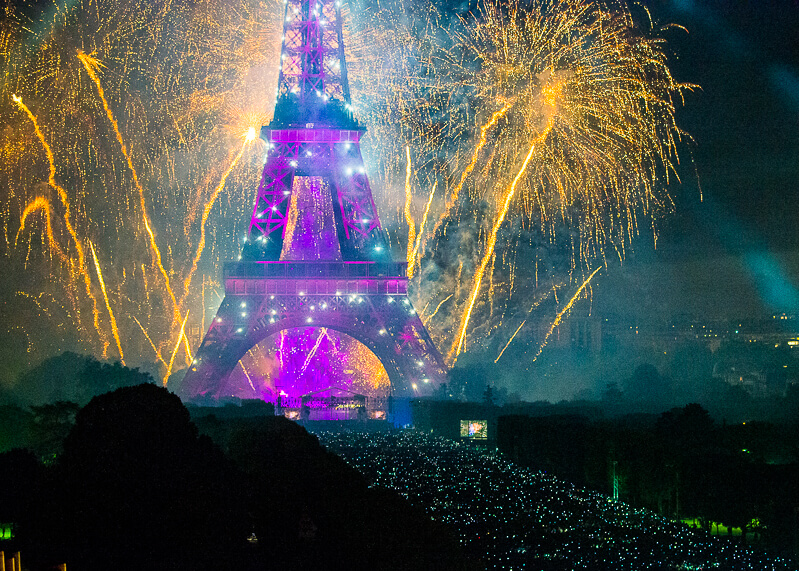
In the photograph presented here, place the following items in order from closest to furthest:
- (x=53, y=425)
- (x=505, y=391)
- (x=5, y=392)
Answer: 1. (x=53, y=425)
2. (x=5, y=392)
3. (x=505, y=391)

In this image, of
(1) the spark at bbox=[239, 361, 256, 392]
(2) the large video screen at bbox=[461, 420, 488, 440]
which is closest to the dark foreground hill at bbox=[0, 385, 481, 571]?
(2) the large video screen at bbox=[461, 420, 488, 440]

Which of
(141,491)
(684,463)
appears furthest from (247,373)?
(141,491)

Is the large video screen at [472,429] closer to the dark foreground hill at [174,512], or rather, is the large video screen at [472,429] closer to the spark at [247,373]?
the dark foreground hill at [174,512]

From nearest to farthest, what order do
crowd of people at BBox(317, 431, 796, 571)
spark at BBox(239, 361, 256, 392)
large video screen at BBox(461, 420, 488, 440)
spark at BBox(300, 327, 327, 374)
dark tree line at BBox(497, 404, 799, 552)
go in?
crowd of people at BBox(317, 431, 796, 571) < dark tree line at BBox(497, 404, 799, 552) < large video screen at BBox(461, 420, 488, 440) < spark at BBox(239, 361, 256, 392) < spark at BBox(300, 327, 327, 374)

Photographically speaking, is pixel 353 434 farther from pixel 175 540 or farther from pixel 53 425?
pixel 175 540

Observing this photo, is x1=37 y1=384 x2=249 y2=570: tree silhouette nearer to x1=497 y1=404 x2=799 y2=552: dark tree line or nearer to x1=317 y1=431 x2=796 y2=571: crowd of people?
x1=317 y1=431 x2=796 y2=571: crowd of people

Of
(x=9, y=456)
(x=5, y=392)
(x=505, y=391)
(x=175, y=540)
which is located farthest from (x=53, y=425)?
(x=505, y=391)

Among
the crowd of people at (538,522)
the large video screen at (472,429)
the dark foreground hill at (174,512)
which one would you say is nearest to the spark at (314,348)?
the large video screen at (472,429)
